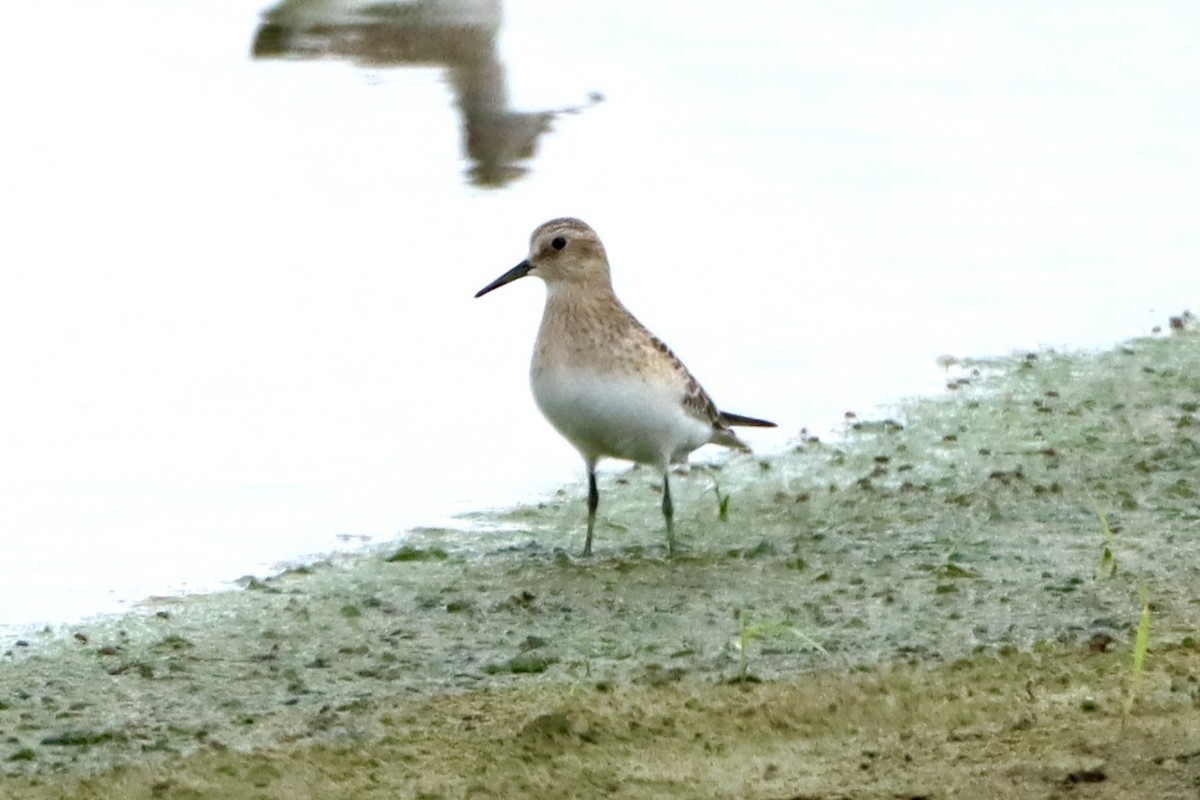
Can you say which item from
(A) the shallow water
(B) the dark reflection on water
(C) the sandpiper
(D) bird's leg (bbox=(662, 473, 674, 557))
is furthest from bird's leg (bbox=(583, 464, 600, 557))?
(B) the dark reflection on water

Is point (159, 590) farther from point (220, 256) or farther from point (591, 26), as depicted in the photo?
point (591, 26)

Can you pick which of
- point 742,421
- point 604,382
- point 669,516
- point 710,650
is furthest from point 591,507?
point 710,650

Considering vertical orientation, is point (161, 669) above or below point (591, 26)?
below

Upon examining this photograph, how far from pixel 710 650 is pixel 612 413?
4.14ft

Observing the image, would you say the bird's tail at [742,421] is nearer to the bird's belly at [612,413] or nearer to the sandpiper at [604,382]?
the sandpiper at [604,382]

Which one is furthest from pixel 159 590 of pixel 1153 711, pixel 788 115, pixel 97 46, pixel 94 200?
pixel 97 46

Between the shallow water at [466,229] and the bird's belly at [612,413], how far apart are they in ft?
2.52

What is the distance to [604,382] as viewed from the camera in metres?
6.02

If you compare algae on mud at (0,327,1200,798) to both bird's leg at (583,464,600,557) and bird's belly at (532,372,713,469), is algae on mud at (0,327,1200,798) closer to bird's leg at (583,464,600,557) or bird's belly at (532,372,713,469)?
bird's leg at (583,464,600,557)

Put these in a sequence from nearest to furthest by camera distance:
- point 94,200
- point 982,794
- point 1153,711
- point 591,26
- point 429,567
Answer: point 982,794 < point 1153,711 < point 429,567 < point 94,200 < point 591,26

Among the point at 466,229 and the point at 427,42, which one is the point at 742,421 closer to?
the point at 466,229

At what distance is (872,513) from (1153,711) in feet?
7.56

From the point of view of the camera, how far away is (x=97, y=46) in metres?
13.1

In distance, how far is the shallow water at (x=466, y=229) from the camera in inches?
281
